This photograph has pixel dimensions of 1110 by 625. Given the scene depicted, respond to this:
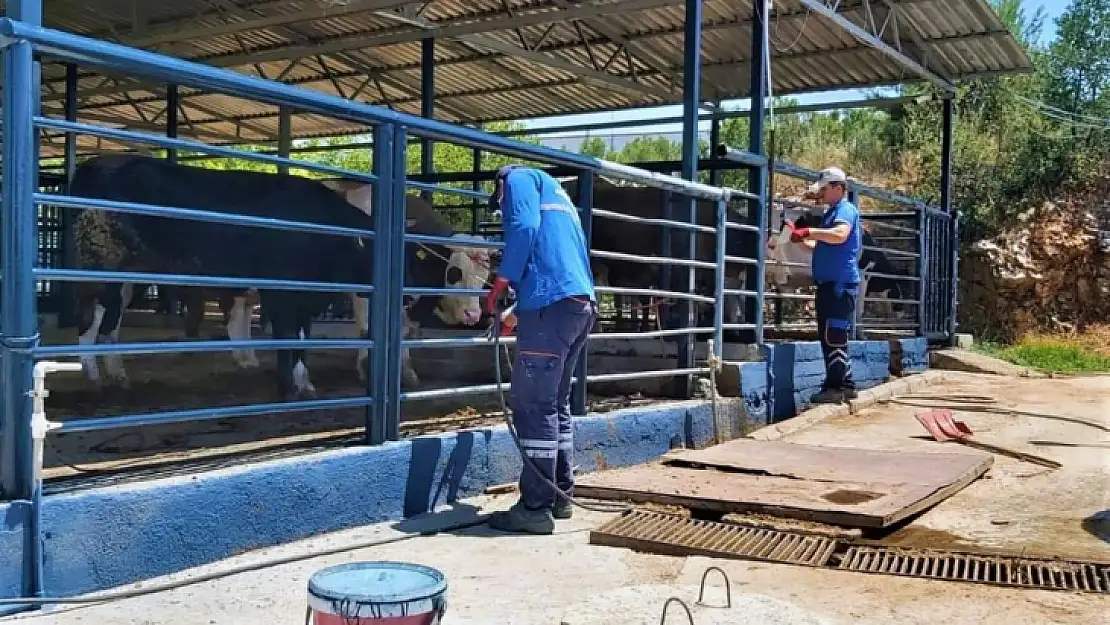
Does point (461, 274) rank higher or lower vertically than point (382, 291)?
higher

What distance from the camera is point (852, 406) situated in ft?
29.2

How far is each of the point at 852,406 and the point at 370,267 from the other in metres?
4.20

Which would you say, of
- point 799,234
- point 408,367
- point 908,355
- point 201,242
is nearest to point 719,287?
point 799,234

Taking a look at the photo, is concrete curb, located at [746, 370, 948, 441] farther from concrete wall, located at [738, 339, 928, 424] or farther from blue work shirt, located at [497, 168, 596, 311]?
blue work shirt, located at [497, 168, 596, 311]

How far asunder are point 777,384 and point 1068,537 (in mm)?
3697

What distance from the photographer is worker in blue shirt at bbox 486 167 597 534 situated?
15.6 feet

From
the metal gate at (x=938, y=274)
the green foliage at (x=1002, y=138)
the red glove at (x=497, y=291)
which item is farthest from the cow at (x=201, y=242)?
the green foliage at (x=1002, y=138)

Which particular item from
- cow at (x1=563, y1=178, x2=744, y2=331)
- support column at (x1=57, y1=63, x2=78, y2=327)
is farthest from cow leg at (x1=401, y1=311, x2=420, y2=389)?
support column at (x1=57, y1=63, x2=78, y2=327)

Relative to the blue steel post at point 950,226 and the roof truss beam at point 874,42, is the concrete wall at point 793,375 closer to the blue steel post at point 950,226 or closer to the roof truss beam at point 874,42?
the blue steel post at point 950,226

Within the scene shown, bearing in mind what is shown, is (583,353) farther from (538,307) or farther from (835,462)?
(835,462)

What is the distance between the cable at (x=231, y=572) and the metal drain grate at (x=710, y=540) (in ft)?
2.16

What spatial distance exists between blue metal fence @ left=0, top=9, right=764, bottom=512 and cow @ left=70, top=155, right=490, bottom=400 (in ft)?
10.6

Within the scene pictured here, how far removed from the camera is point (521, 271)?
4746 mm

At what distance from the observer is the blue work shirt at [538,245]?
4.73m
